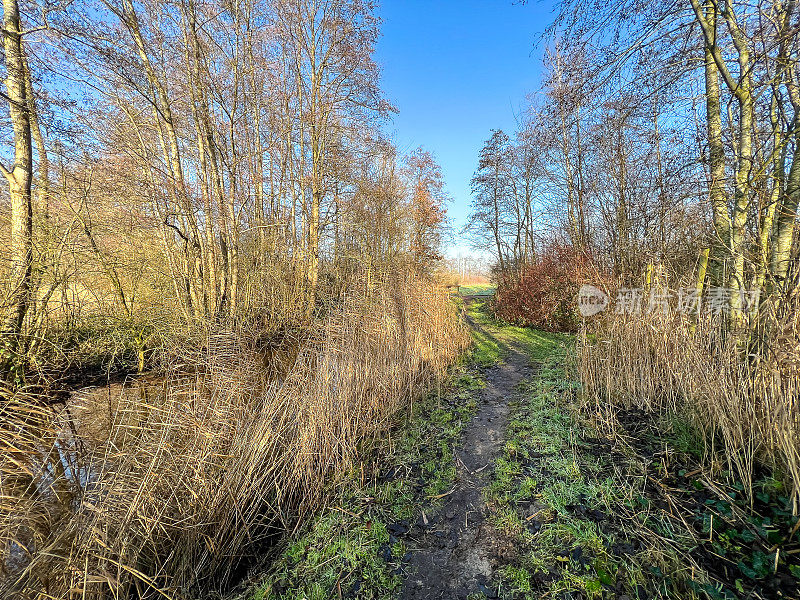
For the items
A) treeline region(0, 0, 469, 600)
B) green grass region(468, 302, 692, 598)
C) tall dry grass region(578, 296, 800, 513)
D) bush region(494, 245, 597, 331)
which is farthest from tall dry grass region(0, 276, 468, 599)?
bush region(494, 245, 597, 331)

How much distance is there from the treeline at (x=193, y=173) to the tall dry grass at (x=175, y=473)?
7.95 ft

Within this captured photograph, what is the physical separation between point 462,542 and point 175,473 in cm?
210

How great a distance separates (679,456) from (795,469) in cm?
78

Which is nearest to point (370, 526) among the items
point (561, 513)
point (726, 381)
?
point (561, 513)

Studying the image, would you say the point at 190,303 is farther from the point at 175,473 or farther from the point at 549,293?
the point at 549,293

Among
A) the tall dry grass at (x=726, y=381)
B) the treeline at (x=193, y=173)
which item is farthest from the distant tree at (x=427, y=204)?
the tall dry grass at (x=726, y=381)

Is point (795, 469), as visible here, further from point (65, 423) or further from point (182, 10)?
point (182, 10)

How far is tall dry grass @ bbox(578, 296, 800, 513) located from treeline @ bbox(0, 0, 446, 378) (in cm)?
511

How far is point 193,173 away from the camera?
6.84 metres

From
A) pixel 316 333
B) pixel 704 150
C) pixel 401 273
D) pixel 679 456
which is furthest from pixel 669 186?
pixel 316 333

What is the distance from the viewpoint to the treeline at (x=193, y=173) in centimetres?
418

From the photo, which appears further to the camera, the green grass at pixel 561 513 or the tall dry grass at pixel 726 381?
the tall dry grass at pixel 726 381

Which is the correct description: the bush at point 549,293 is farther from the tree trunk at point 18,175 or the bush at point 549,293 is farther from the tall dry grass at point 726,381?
the tree trunk at point 18,175

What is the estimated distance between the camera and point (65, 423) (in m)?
2.42
